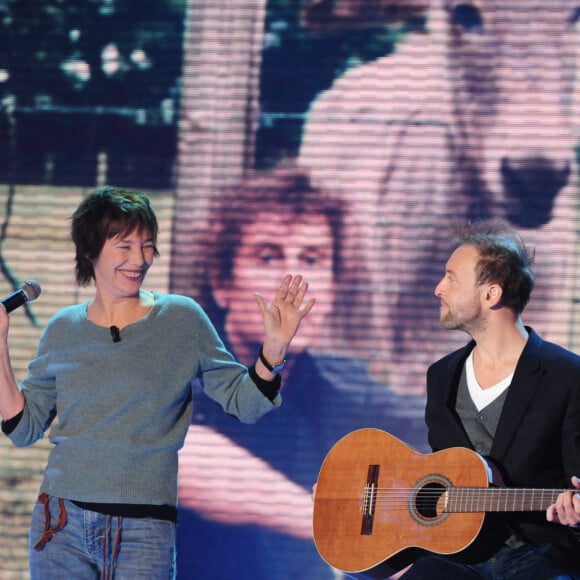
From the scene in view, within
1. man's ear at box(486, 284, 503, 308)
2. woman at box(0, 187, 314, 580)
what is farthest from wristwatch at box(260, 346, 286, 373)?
man's ear at box(486, 284, 503, 308)

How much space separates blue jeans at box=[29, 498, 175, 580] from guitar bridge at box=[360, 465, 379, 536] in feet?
2.06

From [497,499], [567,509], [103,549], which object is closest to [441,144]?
[497,499]

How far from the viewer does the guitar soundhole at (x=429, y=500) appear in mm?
2803

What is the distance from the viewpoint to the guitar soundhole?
2803mm

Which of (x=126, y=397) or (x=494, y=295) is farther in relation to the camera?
(x=494, y=295)

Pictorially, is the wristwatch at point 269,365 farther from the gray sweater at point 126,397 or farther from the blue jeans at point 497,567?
the blue jeans at point 497,567

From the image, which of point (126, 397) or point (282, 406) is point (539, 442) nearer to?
point (126, 397)

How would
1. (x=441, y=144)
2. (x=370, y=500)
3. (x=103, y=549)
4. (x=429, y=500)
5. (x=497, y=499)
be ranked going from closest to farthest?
(x=497, y=499) < (x=103, y=549) < (x=429, y=500) < (x=370, y=500) < (x=441, y=144)

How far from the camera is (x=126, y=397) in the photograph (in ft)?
9.41

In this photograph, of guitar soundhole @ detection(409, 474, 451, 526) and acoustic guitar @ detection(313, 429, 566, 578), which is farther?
guitar soundhole @ detection(409, 474, 451, 526)

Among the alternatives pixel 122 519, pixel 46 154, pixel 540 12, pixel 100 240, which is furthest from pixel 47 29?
pixel 122 519

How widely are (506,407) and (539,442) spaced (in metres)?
0.14

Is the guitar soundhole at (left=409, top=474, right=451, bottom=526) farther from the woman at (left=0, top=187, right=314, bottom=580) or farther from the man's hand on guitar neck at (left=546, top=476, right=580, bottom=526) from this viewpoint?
the woman at (left=0, top=187, right=314, bottom=580)

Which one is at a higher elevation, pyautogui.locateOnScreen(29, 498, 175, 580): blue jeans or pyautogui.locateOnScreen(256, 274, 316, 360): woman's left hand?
pyautogui.locateOnScreen(256, 274, 316, 360): woman's left hand
